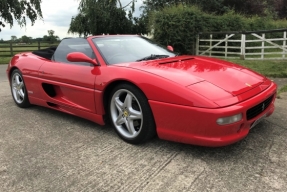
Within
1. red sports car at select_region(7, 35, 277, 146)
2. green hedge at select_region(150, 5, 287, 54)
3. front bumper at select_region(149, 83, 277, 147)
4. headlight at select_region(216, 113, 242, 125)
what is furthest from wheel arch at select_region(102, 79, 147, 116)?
green hedge at select_region(150, 5, 287, 54)

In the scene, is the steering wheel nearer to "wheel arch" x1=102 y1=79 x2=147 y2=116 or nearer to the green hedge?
"wheel arch" x1=102 y1=79 x2=147 y2=116

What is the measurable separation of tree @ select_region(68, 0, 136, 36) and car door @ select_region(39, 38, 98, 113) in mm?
13210

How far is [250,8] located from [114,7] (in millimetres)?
19087

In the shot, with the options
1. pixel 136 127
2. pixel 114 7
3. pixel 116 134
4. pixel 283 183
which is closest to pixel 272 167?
pixel 283 183

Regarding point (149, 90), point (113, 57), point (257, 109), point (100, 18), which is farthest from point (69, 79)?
point (100, 18)

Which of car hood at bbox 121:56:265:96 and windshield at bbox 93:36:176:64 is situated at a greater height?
windshield at bbox 93:36:176:64

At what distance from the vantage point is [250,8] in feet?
98.7

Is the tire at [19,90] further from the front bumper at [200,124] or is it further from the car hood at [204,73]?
the front bumper at [200,124]

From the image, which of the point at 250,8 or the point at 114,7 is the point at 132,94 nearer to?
the point at 114,7

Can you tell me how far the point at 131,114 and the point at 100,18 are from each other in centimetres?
1484

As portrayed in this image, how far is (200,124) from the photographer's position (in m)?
2.35

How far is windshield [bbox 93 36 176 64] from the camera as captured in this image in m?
3.29

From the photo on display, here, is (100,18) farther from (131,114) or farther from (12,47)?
(131,114)

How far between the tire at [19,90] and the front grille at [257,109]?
3.25m
